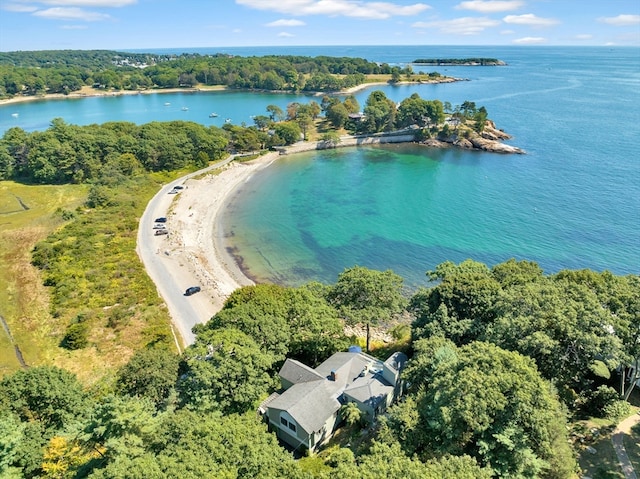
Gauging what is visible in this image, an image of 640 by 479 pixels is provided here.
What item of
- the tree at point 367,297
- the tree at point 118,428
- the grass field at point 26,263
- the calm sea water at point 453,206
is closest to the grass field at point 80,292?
the grass field at point 26,263

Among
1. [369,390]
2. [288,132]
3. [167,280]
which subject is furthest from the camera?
[288,132]

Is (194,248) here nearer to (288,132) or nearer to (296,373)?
(296,373)

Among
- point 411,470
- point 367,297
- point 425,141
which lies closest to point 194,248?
point 367,297

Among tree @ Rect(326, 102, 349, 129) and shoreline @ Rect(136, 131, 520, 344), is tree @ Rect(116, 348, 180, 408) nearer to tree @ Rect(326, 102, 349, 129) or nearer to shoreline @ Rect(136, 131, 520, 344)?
shoreline @ Rect(136, 131, 520, 344)

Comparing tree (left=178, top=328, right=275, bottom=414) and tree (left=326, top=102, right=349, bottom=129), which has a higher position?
tree (left=326, top=102, right=349, bottom=129)

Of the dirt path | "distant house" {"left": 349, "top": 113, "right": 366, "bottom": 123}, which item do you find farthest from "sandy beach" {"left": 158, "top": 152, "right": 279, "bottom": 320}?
"distant house" {"left": 349, "top": 113, "right": 366, "bottom": 123}

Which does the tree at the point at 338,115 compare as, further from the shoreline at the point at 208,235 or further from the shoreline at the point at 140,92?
the shoreline at the point at 140,92

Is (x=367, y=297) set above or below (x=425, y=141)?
below
